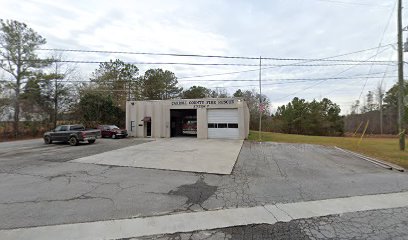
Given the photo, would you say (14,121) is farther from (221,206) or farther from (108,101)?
(221,206)

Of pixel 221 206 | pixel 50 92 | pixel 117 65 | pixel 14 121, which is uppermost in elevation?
pixel 117 65

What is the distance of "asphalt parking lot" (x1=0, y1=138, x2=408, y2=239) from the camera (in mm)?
5266

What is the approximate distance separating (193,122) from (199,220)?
25.1 m

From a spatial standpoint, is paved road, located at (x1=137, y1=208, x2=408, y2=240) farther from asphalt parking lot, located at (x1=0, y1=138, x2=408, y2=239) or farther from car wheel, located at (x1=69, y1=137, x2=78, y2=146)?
car wheel, located at (x1=69, y1=137, x2=78, y2=146)

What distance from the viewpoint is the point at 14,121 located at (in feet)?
91.0

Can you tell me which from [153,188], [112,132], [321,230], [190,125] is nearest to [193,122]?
[190,125]

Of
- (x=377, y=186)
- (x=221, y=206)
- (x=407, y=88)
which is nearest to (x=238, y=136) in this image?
(x=377, y=186)

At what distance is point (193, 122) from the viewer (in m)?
29.8

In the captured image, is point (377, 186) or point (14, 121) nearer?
point (377, 186)

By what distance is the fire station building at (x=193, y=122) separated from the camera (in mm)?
23895

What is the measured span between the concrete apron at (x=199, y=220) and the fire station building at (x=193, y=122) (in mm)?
17797

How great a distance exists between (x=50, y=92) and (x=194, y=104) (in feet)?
65.9

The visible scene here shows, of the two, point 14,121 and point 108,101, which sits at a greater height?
point 108,101

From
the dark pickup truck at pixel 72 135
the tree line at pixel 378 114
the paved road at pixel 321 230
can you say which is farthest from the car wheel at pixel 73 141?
the tree line at pixel 378 114
